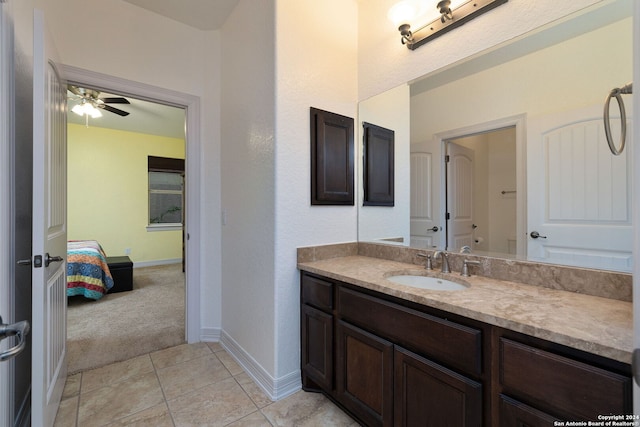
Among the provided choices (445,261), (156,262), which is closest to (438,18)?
(445,261)

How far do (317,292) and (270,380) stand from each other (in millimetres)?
662

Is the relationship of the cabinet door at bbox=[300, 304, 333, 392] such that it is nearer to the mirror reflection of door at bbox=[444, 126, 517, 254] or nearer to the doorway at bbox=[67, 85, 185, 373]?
the mirror reflection of door at bbox=[444, 126, 517, 254]

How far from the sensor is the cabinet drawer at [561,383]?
2.31ft

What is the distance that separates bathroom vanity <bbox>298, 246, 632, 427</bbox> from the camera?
2.47ft

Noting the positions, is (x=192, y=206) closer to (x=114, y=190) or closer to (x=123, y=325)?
(x=123, y=325)

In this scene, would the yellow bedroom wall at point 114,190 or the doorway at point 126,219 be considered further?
the yellow bedroom wall at point 114,190

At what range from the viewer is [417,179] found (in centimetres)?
189

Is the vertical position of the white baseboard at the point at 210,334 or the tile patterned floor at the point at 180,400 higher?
the white baseboard at the point at 210,334

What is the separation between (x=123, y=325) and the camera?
275 cm

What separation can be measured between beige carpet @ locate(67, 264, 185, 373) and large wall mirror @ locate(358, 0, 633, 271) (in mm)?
2320

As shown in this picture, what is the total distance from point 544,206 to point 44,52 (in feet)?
7.70

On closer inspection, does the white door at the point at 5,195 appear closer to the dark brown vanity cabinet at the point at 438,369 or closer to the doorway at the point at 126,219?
the doorway at the point at 126,219

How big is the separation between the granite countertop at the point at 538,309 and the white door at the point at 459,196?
0.22 metres

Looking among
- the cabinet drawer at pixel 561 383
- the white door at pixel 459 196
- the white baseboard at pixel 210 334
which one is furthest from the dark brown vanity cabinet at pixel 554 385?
the white baseboard at pixel 210 334
